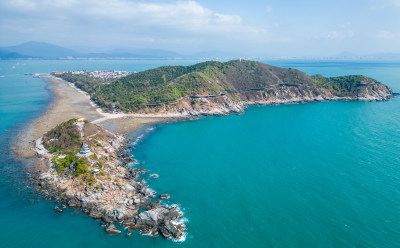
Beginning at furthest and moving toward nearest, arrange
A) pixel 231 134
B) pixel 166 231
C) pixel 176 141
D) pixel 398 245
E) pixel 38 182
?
pixel 231 134, pixel 176 141, pixel 38 182, pixel 166 231, pixel 398 245

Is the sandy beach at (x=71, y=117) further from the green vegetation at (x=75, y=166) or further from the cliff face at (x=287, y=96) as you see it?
the cliff face at (x=287, y=96)

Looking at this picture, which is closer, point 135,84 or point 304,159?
point 304,159

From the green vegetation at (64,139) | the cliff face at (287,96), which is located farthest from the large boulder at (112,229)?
the cliff face at (287,96)

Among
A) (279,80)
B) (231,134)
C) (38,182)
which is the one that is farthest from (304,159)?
(279,80)

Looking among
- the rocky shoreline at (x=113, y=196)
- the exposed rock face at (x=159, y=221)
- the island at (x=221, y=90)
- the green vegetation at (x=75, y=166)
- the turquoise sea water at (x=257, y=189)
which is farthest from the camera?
the island at (x=221, y=90)

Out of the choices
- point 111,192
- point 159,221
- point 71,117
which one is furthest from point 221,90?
point 159,221

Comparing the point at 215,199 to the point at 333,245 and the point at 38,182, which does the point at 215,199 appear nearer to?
the point at 333,245
